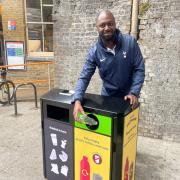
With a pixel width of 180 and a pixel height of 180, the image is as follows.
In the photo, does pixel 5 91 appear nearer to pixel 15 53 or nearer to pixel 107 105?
pixel 15 53

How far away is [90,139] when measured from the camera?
7.89 ft

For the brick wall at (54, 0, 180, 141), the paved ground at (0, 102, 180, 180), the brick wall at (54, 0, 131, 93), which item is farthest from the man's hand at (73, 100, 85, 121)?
the brick wall at (54, 0, 131, 93)

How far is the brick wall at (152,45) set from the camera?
12.6ft

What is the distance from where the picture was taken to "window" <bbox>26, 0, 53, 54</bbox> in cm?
854

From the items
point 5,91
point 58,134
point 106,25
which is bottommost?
point 5,91

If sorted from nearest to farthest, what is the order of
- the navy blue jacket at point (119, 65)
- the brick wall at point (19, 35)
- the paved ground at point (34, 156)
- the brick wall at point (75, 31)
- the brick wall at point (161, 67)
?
the navy blue jacket at point (119, 65), the paved ground at point (34, 156), the brick wall at point (161, 67), the brick wall at point (75, 31), the brick wall at point (19, 35)

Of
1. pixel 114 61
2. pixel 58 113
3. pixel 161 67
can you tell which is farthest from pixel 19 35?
pixel 114 61

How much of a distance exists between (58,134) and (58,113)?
0.79 feet

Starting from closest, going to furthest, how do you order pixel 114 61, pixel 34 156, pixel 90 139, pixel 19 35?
1. pixel 90 139
2. pixel 114 61
3. pixel 34 156
4. pixel 19 35

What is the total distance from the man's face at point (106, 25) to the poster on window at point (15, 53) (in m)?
6.74

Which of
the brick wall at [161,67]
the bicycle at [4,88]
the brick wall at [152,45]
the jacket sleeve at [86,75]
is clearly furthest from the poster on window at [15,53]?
the jacket sleeve at [86,75]

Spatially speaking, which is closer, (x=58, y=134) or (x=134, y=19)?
(x=58, y=134)

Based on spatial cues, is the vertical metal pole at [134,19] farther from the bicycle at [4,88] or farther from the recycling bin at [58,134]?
the bicycle at [4,88]

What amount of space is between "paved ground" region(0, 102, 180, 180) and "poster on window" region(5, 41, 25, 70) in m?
3.99
